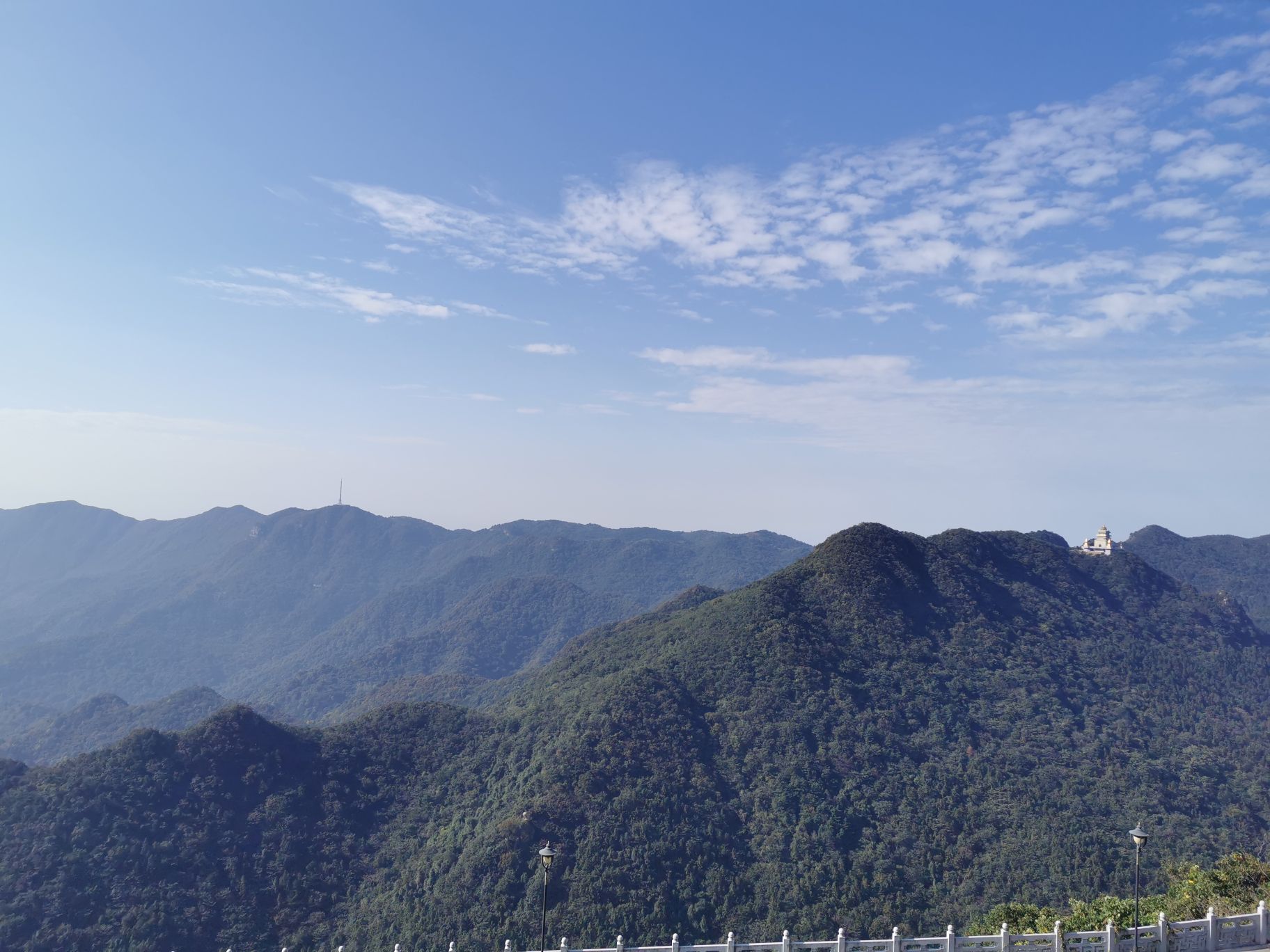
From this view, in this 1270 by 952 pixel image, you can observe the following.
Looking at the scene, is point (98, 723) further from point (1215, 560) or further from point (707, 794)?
point (1215, 560)

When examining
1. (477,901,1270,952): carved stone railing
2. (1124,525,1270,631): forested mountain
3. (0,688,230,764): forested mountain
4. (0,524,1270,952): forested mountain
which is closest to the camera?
(477,901,1270,952): carved stone railing

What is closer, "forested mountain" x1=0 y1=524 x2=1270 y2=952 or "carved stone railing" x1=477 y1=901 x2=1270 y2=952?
"carved stone railing" x1=477 y1=901 x2=1270 y2=952

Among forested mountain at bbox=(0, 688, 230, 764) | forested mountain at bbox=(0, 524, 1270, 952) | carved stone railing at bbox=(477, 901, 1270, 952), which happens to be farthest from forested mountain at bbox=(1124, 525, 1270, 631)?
forested mountain at bbox=(0, 688, 230, 764)

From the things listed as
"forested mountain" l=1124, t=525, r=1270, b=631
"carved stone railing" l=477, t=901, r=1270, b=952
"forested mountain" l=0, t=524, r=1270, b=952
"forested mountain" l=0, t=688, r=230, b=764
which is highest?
"forested mountain" l=1124, t=525, r=1270, b=631

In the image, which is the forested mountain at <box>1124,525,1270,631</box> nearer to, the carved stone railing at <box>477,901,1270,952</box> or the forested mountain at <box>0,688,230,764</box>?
the carved stone railing at <box>477,901,1270,952</box>

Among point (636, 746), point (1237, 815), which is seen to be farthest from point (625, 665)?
point (1237, 815)

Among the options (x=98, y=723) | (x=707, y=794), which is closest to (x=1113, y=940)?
(x=707, y=794)
